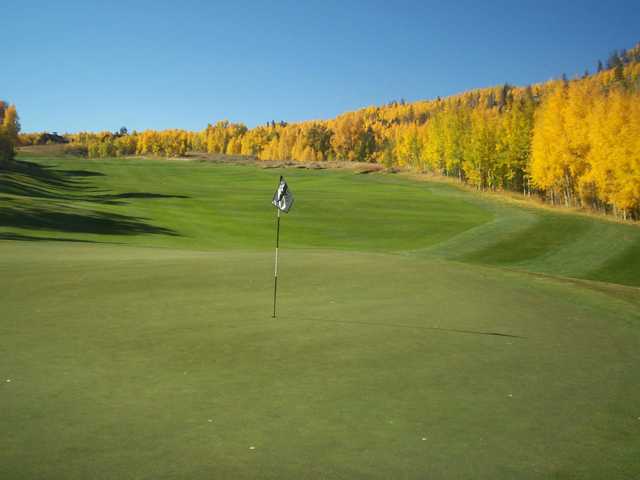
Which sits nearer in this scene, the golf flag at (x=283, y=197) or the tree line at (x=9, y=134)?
the golf flag at (x=283, y=197)

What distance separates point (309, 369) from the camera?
9.57 metres

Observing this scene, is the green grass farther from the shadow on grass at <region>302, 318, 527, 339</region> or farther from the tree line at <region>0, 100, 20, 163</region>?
the tree line at <region>0, 100, 20, 163</region>

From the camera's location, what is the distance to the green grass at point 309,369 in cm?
639

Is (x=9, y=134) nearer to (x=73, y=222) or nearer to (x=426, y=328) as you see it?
(x=73, y=222)

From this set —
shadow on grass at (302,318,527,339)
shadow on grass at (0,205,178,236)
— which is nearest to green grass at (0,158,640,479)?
shadow on grass at (302,318,527,339)

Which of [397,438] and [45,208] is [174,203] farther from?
[397,438]

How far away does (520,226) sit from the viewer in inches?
1870

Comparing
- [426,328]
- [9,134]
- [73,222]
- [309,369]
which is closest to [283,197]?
[426,328]

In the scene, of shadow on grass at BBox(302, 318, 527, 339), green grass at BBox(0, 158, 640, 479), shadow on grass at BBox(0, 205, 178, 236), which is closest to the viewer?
green grass at BBox(0, 158, 640, 479)

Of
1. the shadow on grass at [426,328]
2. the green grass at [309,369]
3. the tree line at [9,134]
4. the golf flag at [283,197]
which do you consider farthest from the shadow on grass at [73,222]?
the tree line at [9,134]

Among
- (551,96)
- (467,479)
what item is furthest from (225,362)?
(551,96)

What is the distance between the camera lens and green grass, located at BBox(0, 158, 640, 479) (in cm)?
639

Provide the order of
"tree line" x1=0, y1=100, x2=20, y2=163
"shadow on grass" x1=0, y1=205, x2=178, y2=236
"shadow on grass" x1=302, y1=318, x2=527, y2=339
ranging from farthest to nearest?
"tree line" x1=0, y1=100, x2=20, y2=163 < "shadow on grass" x1=0, y1=205, x2=178, y2=236 < "shadow on grass" x1=302, y1=318, x2=527, y2=339

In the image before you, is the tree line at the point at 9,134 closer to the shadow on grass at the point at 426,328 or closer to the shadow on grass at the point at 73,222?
the shadow on grass at the point at 73,222
